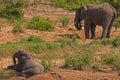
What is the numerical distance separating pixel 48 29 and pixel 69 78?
7.17 metres

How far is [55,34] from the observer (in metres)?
17.4

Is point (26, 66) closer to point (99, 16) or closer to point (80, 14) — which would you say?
point (99, 16)

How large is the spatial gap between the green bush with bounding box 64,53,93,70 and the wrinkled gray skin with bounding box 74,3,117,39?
5.19 m

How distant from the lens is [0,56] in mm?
12742

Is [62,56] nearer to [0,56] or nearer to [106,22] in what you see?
[0,56]

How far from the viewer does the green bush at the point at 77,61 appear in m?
11.7

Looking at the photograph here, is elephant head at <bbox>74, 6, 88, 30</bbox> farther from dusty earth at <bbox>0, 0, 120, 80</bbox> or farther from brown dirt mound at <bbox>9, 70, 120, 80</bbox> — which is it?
brown dirt mound at <bbox>9, 70, 120, 80</bbox>

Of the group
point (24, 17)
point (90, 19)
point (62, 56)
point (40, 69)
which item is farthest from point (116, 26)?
point (40, 69)

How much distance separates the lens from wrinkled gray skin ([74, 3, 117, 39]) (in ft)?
56.3

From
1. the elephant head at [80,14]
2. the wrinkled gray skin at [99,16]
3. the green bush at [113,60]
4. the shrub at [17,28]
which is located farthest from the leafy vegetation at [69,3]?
the green bush at [113,60]

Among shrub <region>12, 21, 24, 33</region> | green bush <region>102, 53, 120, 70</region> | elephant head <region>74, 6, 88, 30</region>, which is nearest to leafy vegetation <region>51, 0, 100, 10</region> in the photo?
elephant head <region>74, 6, 88, 30</region>

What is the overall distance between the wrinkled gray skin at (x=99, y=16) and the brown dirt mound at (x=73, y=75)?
19.1ft

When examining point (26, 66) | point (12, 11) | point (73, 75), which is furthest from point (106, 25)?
point (26, 66)

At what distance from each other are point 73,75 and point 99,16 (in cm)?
645
